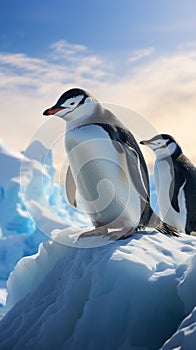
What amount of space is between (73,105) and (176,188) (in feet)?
5.30

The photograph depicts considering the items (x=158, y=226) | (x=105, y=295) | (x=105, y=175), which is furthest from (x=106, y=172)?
(x=105, y=295)

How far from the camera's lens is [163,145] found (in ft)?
15.8

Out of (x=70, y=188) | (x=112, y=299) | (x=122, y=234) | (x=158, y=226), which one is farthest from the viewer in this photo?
(x=70, y=188)

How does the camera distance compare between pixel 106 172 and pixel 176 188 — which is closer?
pixel 106 172

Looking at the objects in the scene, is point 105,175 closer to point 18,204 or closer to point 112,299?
point 112,299

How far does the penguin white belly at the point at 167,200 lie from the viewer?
174 inches

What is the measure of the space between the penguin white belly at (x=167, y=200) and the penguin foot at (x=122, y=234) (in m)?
1.62

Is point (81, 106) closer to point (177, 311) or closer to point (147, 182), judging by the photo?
point (147, 182)

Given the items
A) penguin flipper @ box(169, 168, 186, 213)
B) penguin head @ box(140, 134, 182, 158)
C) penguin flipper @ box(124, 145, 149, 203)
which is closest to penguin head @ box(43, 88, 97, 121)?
penguin flipper @ box(124, 145, 149, 203)

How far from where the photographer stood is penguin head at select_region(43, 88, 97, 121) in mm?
3123

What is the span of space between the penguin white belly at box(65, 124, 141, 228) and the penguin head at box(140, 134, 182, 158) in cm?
178

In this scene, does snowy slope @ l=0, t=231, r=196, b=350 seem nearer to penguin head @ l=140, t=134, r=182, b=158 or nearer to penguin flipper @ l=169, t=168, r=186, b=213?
penguin flipper @ l=169, t=168, r=186, b=213

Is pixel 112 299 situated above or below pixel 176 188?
below

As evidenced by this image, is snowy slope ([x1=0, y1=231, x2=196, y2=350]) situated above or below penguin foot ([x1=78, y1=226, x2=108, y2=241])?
below
